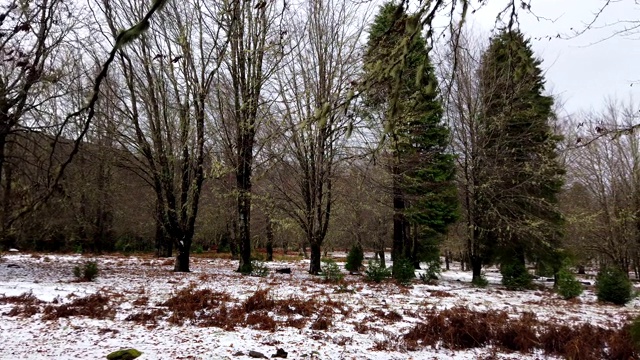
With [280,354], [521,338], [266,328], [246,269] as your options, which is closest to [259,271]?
[246,269]

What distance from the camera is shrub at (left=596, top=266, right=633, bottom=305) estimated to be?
10219 mm

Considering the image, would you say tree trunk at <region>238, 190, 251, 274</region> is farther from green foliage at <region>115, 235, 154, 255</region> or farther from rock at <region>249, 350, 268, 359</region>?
green foliage at <region>115, 235, 154, 255</region>

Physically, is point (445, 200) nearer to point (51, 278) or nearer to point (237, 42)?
point (237, 42)

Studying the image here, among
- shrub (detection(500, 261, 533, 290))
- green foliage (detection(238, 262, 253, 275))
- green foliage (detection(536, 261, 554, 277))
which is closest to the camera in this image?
green foliage (detection(238, 262, 253, 275))

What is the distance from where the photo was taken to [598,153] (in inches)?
842

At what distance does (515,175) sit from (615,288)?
5147 millimetres

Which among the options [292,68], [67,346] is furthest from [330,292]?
[292,68]

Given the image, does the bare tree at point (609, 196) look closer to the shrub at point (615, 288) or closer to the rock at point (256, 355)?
the shrub at point (615, 288)

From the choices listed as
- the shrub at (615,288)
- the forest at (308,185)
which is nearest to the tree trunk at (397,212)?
the forest at (308,185)

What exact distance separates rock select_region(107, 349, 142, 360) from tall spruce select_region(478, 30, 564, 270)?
11.8 m

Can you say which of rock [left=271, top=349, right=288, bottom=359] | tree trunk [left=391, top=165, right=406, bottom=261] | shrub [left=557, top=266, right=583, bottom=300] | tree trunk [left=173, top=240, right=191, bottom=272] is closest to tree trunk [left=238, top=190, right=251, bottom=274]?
tree trunk [left=173, top=240, right=191, bottom=272]

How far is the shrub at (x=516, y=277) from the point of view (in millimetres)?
12930

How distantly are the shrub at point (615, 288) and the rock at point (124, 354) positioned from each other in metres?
11.8

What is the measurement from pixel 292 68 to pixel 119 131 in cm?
593
